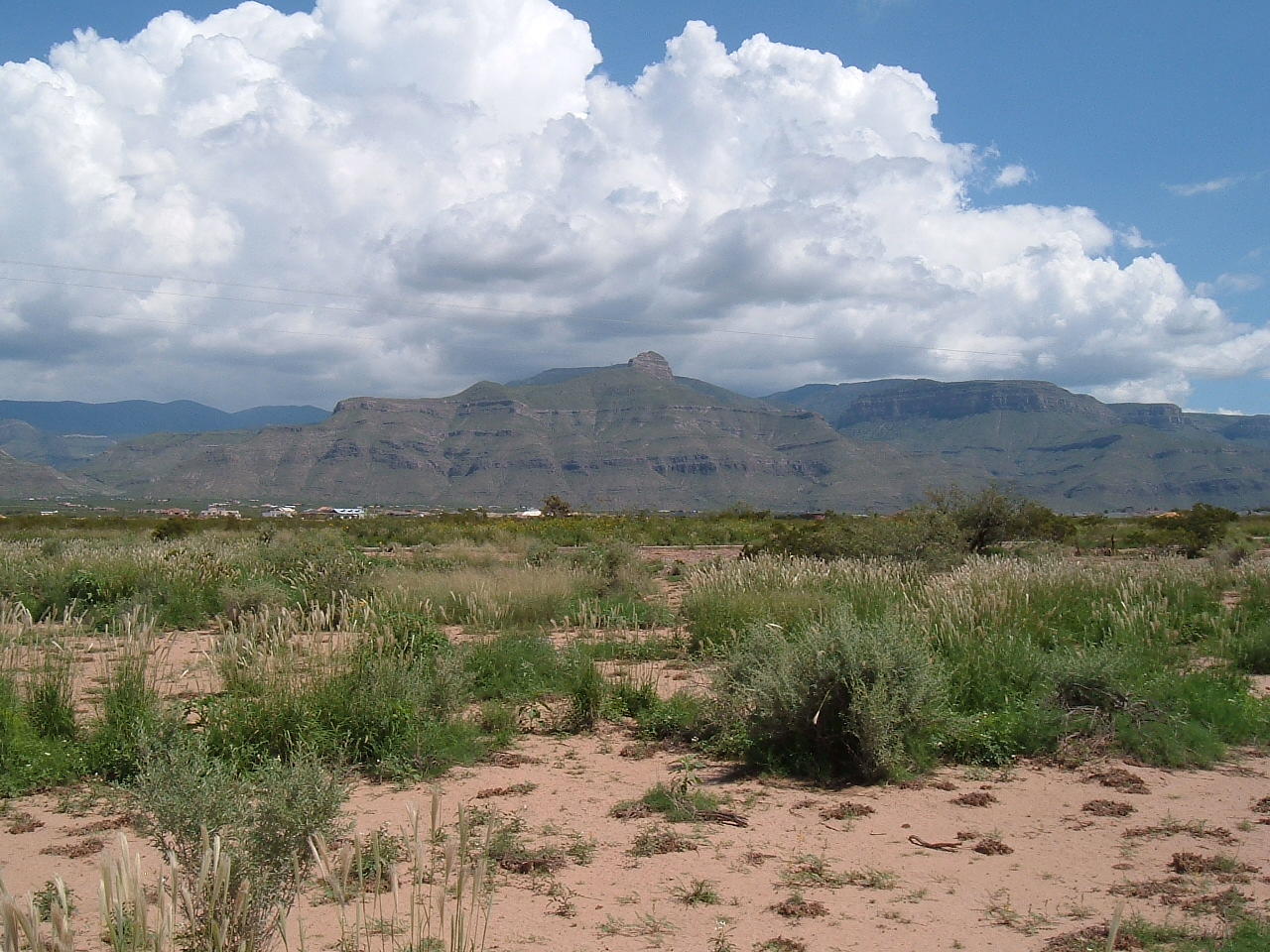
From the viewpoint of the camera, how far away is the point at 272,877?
4480 millimetres

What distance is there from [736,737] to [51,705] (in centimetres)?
587

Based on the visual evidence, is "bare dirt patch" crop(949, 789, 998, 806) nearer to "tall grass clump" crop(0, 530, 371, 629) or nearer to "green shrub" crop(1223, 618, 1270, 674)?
"green shrub" crop(1223, 618, 1270, 674)

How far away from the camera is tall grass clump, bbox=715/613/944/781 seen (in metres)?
7.89

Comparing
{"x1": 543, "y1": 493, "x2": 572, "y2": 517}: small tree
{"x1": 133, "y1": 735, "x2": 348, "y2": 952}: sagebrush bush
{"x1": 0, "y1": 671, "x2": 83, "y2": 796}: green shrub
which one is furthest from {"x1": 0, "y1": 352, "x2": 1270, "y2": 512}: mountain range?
{"x1": 133, "y1": 735, "x2": 348, "y2": 952}: sagebrush bush

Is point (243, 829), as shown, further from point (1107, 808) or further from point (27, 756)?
point (1107, 808)

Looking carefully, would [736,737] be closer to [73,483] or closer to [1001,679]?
[1001,679]

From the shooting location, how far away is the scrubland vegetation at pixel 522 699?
477cm

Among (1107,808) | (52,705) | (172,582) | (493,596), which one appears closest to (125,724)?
(52,705)

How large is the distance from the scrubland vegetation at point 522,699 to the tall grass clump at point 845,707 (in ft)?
0.08

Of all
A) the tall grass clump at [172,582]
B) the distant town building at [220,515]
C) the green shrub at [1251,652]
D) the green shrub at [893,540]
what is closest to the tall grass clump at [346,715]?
the tall grass clump at [172,582]

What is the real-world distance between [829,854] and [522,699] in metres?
4.56

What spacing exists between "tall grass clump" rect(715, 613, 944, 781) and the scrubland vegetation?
2cm

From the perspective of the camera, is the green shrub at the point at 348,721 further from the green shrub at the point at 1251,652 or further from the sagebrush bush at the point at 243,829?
the green shrub at the point at 1251,652

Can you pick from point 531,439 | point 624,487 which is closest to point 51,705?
point 624,487
